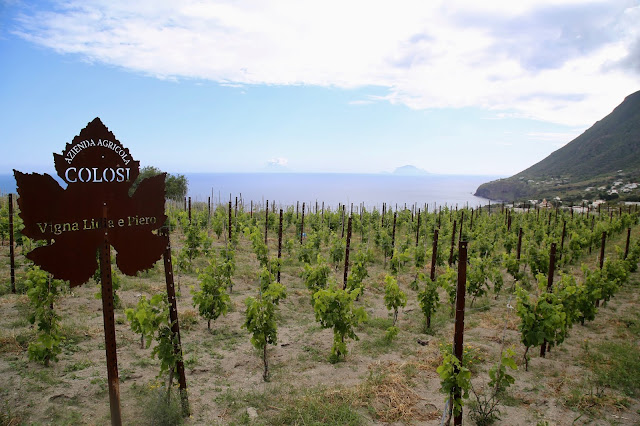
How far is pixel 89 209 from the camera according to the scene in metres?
3.08

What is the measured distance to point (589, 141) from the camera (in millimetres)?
87750

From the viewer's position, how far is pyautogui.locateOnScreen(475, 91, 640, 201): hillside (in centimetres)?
6303

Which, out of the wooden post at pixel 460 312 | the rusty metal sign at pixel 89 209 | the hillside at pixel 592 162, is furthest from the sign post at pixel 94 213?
the hillside at pixel 592 162

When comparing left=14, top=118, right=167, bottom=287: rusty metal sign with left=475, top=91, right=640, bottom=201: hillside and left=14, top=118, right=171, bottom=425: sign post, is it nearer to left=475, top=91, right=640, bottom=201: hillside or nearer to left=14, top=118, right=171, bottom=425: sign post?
left=14, top=118, right=171, bottom=425: sign post

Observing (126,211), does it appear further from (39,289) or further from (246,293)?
(246,293)

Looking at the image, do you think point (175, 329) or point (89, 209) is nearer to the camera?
point (89, 209)

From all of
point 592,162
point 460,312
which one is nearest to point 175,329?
point 460,312

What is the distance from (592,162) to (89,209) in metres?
95.8

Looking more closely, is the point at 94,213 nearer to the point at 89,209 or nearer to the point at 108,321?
the point at 89,209

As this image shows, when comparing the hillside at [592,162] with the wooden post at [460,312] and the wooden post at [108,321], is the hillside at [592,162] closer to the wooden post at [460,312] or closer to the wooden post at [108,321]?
the wooden post at [460,312]

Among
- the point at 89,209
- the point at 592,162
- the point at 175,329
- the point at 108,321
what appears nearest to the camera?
the point at 89,209

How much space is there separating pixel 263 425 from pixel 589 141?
357 ft

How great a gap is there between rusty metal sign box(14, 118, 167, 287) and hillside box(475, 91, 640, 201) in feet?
207

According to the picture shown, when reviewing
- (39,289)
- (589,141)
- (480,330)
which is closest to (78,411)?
(39,289)
